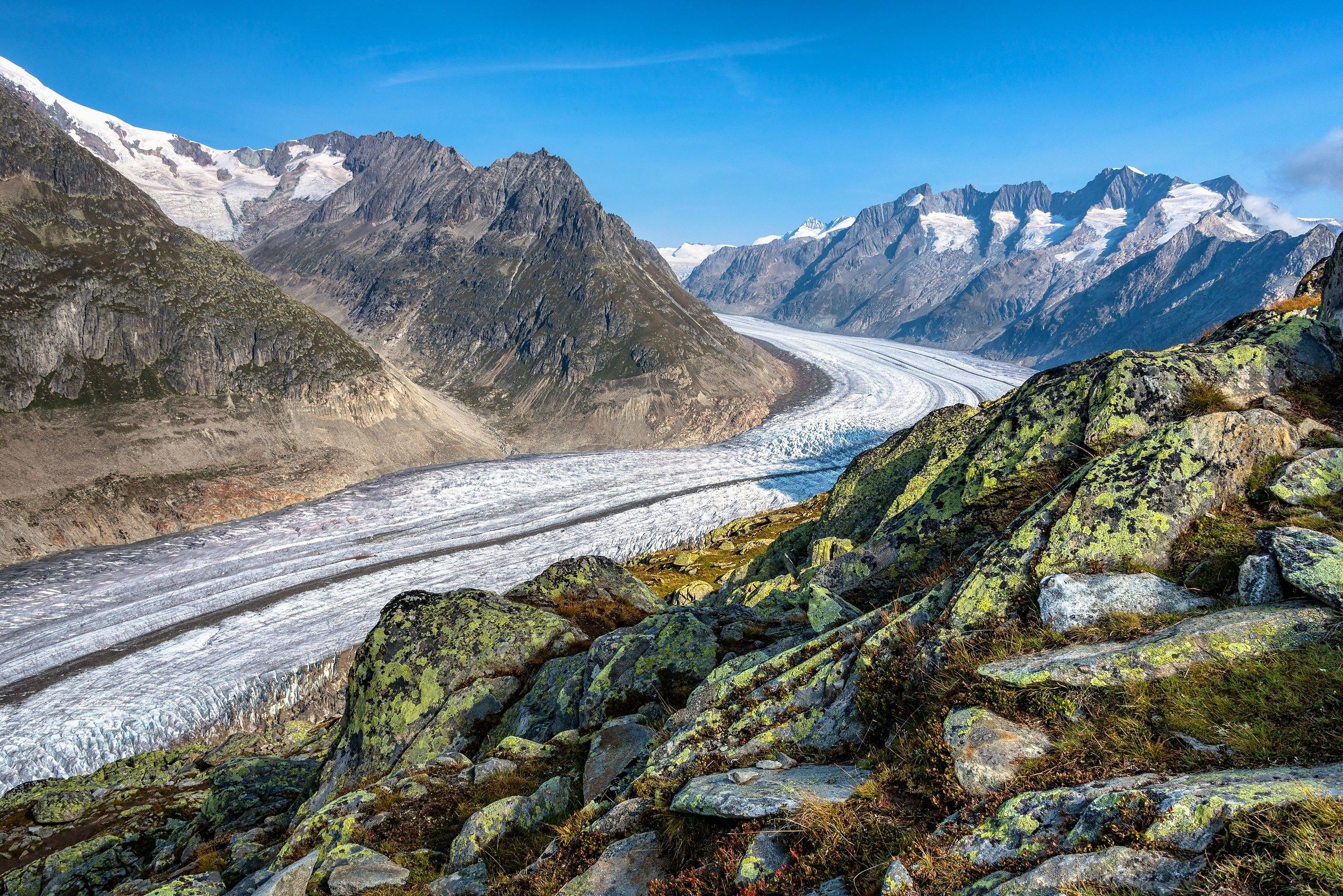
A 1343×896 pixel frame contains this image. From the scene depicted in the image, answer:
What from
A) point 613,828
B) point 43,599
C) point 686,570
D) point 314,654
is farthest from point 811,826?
point 43,599

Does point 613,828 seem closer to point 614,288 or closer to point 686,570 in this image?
point 686,570

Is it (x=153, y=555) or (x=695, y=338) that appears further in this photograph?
(x=695, y=338)

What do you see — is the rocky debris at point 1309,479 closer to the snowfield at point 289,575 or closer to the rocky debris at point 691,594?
the rocky debris at point 691,594

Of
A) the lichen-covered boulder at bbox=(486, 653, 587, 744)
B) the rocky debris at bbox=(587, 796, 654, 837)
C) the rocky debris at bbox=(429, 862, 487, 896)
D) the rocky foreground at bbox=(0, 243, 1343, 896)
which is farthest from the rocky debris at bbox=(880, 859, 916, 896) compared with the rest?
the lichen-covered boulder at bbox=(486, 653, 587, 744)

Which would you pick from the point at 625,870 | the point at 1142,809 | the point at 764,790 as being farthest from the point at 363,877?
the point at 1142,809

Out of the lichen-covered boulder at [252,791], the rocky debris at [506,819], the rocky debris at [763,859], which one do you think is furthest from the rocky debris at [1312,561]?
the lichen-covered boulder at [252,791]

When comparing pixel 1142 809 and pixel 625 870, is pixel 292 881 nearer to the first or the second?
pixel 625 870
